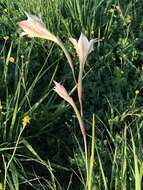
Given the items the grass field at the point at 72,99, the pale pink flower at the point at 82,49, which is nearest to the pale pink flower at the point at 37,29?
the pale pink flower at the point at 82,49

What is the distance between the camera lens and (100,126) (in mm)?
2023

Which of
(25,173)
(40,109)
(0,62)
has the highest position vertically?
(0,62)

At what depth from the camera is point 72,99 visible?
1588 millimetres

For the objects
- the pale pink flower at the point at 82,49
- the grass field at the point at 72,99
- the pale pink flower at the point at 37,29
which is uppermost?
the pale pink flower at the point at 37,29

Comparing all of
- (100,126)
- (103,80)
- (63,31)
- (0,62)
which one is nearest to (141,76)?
(103,80)

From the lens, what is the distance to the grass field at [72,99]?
1.74m

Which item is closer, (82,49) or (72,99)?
(82,49)

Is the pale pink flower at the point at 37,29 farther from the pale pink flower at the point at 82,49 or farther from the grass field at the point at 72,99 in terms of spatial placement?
the grass field at the point at 72,99

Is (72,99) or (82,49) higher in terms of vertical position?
(82,49)

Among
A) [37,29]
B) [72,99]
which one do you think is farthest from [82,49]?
[72,99]

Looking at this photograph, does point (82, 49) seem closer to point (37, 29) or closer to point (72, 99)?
point (37, 29)

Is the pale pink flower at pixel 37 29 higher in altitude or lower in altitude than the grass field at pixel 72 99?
higher

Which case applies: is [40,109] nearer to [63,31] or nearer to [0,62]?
[0,62]

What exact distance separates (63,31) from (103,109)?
0.62 m
